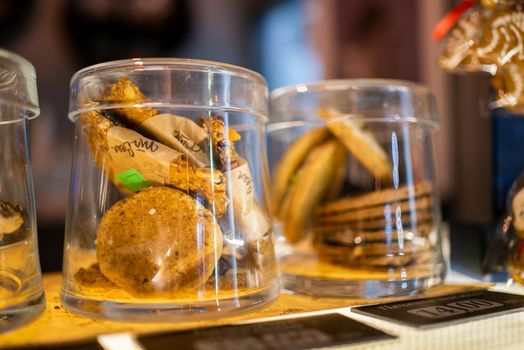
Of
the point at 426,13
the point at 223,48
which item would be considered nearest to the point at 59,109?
the point at 223,48

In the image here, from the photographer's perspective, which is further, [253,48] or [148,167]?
[253,48]

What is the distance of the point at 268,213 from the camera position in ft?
1.52

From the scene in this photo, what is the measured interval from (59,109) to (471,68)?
4.26ft

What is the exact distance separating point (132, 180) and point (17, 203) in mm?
94

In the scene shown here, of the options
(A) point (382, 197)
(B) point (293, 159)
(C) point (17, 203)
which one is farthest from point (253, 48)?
(C) point (17, 203)

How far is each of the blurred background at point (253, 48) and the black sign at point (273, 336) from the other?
100 centimetres

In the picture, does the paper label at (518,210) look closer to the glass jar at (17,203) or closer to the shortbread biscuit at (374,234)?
the shortbread biscuit at (374,234)

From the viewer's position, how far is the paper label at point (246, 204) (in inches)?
15.9

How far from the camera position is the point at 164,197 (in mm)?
373

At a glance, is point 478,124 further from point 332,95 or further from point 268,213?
point 268,213

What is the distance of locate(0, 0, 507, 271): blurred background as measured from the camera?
1.48 meters

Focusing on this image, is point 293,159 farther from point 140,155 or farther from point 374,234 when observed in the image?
point 140,155

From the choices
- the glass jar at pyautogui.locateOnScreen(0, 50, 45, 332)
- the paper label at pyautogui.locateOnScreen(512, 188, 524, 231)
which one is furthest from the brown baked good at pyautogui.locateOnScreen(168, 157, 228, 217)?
the paper label at pyautogui.locateOnScreen(512, 188, 524, 231)

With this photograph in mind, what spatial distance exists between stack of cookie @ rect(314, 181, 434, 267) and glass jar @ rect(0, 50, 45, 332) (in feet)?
0.96
